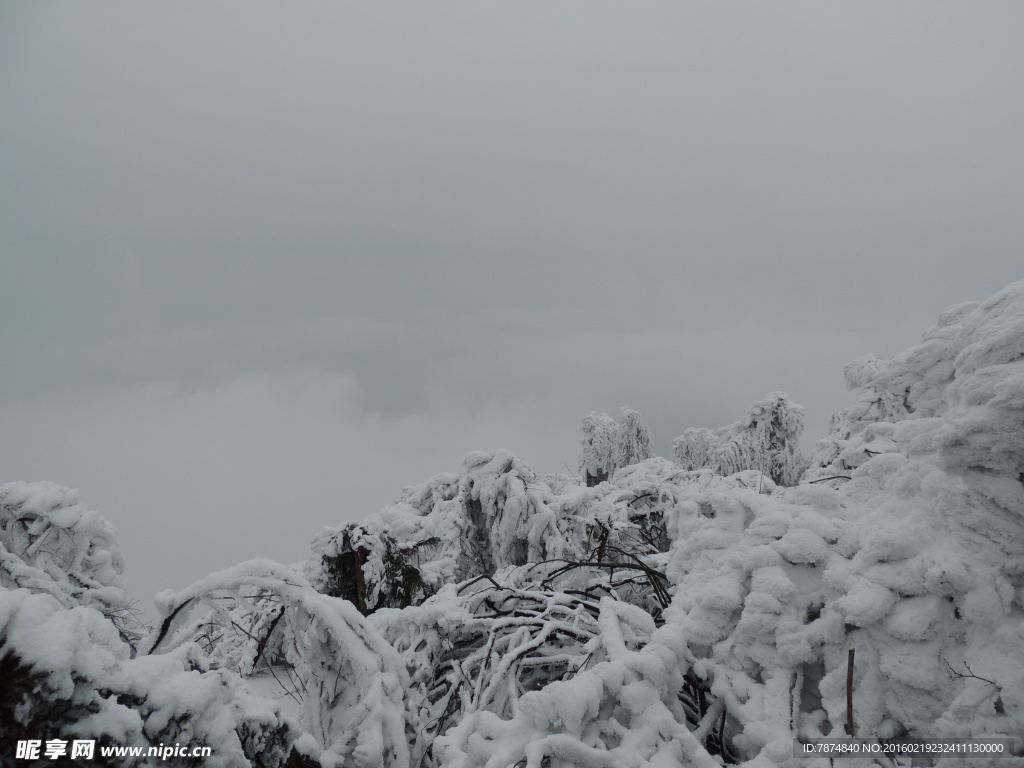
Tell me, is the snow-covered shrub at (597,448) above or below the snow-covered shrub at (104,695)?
below

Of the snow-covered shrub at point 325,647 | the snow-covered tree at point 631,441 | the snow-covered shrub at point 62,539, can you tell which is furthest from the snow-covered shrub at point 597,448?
the snow-covered shrub at point 325,647

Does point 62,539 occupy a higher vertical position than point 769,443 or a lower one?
higher

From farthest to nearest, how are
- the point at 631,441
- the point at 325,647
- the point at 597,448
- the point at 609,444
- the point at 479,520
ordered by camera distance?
the point at 631,441 < the point at 609,444 < the point at 597,448 < the point at 479,520 < the point at 325,647

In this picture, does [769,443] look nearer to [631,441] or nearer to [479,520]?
[631,441]

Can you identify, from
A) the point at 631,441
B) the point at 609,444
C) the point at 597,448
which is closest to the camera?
the point at 597,448

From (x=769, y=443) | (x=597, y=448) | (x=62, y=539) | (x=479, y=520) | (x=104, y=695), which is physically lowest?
(x=597, y=448)

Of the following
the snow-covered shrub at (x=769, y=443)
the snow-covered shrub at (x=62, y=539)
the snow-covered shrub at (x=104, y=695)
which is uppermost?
the snow-covered shrub at (x=104, y=695)

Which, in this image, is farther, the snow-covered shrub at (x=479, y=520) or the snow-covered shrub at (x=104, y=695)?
the snow-covered shrub at (x=479, y=520)

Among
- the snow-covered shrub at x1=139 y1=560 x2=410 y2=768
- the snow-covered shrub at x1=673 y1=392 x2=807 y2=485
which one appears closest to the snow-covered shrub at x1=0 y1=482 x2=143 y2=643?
the snow-covered shrub at x1=139 y1=560 x2=410 y2=768

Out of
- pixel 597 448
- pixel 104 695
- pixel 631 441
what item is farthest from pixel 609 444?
pixel 104 695

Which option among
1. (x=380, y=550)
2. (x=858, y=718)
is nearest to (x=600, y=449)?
(x=380, y=550)

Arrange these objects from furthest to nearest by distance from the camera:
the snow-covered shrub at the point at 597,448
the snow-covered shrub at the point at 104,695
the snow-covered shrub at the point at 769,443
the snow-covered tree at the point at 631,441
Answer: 1. the snow-covered tree at the point at 631,441
2. the snow-covered shrub at the point at 597,448
3. the snow-covered shrub at the point at 769,443
4. the snow-covered shrub at the point at 104,695

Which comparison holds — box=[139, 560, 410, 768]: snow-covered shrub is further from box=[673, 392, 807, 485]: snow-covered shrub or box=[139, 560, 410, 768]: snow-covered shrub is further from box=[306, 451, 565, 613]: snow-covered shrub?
box=[673, 392, 807, 485]: snow-covered shrub

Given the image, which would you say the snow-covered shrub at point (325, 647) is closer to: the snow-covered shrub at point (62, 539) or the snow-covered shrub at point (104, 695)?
the snow-covered shrub at point (104, 695)
